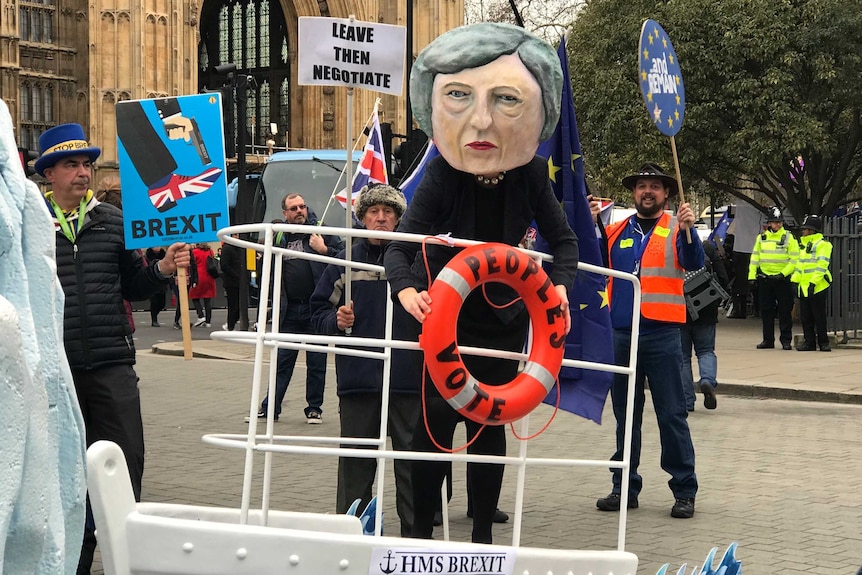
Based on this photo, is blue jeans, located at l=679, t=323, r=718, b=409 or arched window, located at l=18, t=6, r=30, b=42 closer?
blue jeans, located at l=679, t=323, r=718, b=409

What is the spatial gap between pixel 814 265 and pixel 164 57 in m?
30.0

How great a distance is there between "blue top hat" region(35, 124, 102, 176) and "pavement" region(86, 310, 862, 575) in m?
2.16

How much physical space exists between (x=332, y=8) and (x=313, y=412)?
39.8 meters

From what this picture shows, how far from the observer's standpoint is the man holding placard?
6.17 m

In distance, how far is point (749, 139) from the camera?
81.0 ft

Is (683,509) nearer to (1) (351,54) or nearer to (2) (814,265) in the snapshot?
(1) (351,54)

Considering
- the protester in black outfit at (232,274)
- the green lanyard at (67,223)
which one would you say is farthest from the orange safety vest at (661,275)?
the protester in black outfit at (232,274)

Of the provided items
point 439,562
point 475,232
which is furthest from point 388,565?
point 475,232

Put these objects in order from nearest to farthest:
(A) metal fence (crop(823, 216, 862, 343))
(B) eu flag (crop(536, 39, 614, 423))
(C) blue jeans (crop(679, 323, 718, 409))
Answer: (B) eu flag (crop(536, 39, 614, 423)) < (C) blue jeans (crop(679, 323, 718, 409)) < (A) metal fence (crop(823, 216, 862, 343))

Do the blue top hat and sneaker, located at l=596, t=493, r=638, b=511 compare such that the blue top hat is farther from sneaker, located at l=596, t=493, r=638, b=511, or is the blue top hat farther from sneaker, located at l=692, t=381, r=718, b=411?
sneaker, located at l=692, t=381, r=718, b=411

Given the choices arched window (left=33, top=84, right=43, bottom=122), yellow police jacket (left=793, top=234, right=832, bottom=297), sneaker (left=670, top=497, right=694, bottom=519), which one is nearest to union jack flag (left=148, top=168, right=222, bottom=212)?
sneaker (left=670, top=497, right=694, bottom=519)

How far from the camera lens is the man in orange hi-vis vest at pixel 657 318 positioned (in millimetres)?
7844

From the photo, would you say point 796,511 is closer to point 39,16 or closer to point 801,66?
point 801,66

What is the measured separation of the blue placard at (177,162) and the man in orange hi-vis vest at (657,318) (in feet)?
8.14
